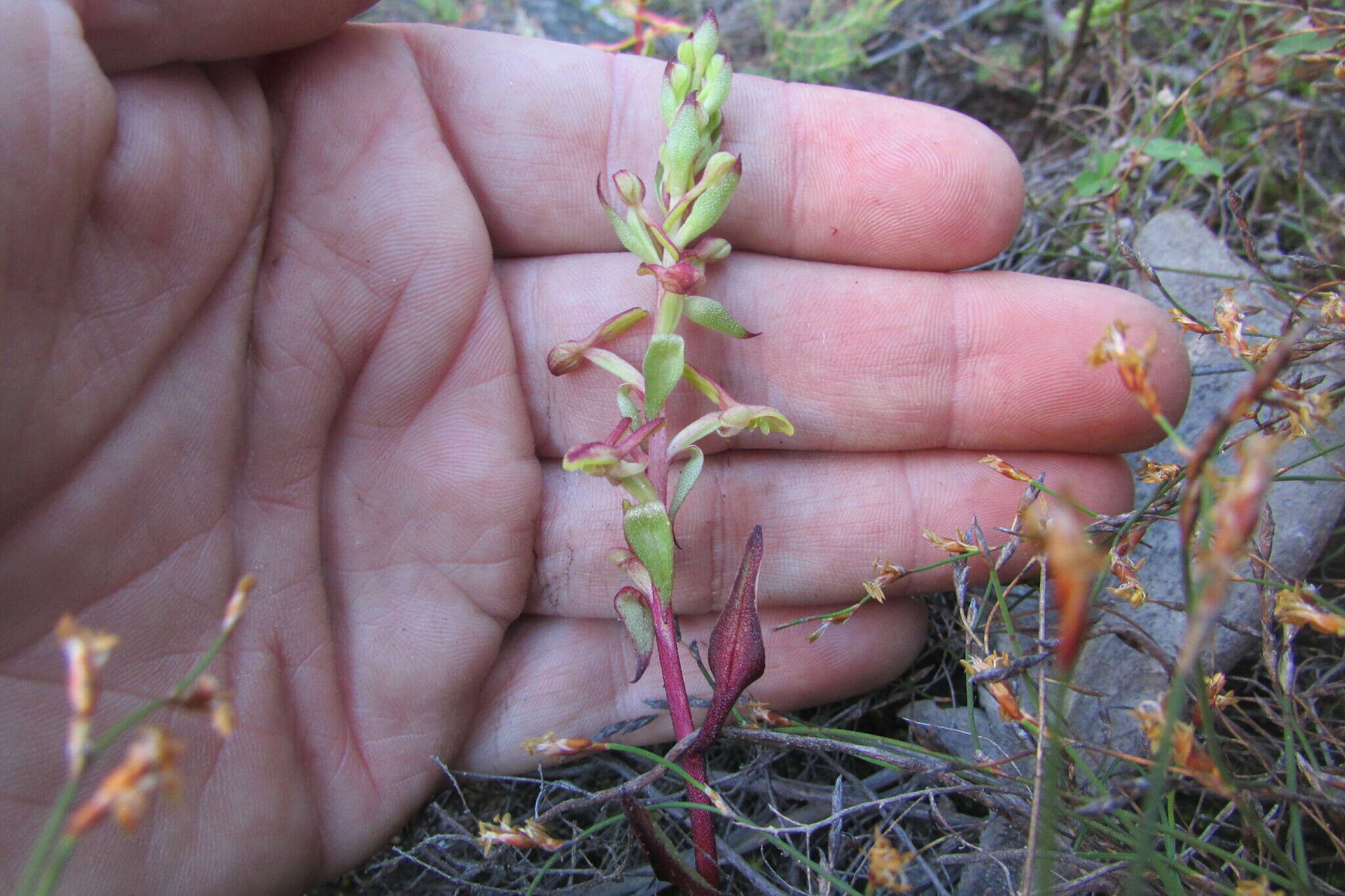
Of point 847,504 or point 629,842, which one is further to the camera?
point 847,504

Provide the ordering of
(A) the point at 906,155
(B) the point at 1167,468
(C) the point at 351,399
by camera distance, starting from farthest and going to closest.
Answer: (A) the point at 906,155 < (C) the point at 351,399 < (B) the point at 1167,468

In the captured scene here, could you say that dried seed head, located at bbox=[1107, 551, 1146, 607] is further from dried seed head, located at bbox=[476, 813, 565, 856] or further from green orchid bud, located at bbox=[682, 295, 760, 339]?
dried seed head, located at bbox=[476, 813, 565, 856]

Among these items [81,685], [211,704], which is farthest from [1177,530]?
[81,685]

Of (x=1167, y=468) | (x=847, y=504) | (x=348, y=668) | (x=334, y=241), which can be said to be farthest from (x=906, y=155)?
(x=348, y=668)

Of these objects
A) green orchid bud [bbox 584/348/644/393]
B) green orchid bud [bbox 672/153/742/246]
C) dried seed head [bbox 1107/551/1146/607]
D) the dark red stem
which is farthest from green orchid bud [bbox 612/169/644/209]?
dried seed head [bbox 1107/551/1146/607]

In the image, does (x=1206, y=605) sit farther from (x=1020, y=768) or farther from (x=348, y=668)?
(x=348, y=668)

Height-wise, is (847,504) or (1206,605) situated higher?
(1206,605)

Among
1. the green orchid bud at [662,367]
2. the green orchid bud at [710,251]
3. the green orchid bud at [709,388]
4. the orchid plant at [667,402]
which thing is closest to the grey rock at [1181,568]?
the orchid plant at [667,402]

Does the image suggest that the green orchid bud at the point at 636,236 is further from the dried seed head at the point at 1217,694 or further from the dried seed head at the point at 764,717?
the dried seed head at the point at 1217,694
